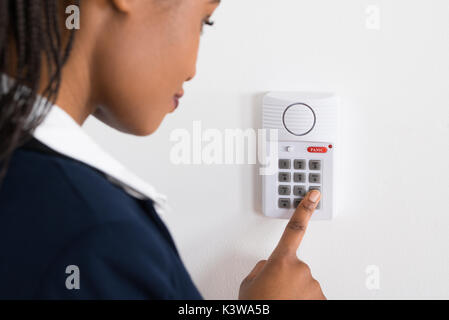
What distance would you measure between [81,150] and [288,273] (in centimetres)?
26

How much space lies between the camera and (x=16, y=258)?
32cm

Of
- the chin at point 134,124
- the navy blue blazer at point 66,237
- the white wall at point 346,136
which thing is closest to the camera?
the navy blue blazer at point 66,237

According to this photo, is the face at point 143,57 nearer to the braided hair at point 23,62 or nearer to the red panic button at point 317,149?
the braided hair at point 23,62

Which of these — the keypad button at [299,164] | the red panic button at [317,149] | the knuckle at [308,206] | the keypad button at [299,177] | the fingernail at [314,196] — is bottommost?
the knuckle at [308,206]

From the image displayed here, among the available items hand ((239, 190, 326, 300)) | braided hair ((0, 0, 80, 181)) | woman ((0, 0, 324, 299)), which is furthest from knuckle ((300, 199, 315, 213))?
braided hair ((0, 0, 80, 181))

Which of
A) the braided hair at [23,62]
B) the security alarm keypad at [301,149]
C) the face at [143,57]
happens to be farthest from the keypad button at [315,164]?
the braided hair at [23,62]

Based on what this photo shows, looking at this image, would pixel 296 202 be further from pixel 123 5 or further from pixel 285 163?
pixel 123 5

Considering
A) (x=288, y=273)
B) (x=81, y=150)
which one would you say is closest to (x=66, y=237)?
(x=81, y=150)

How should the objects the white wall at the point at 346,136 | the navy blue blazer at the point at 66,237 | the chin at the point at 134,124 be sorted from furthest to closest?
the white wall at the point at 346,136
the chin at the point at 134,124
the navy blue blazer at the point at 66,237

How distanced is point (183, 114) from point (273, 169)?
0.39 ft

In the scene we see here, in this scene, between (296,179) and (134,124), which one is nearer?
(134,124)

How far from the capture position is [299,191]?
0.55 m

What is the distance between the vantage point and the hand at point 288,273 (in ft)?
1.61

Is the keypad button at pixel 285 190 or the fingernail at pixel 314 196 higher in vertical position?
the keypad button at pixel 285 190
